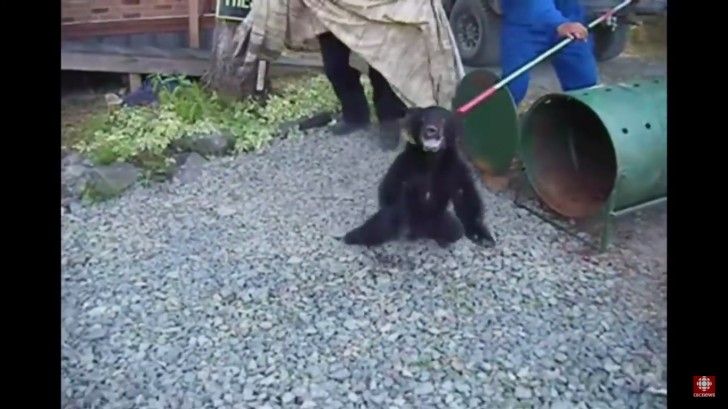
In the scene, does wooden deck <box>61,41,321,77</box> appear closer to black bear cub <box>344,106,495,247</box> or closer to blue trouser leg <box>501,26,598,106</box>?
black bear cub <box>344,106,495,247</box>

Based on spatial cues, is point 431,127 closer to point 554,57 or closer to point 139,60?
point 554,57

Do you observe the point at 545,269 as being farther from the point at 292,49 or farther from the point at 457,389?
the point at 292,49

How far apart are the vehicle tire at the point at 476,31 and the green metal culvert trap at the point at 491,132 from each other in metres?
0.07

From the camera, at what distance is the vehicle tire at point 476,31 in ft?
5.39

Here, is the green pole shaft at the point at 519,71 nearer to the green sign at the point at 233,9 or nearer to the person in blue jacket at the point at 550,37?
the person in blue jacket at the point at 550,37

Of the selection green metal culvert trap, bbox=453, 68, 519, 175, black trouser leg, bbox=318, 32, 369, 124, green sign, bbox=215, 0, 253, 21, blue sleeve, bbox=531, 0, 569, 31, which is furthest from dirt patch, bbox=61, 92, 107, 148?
blue sleeve, bbox=531, 0, 569, 31

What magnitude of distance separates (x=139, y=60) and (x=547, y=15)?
0.69 metres

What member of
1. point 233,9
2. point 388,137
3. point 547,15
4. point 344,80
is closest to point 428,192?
point 388,137

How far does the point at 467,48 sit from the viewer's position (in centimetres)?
169

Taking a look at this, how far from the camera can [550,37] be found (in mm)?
1670

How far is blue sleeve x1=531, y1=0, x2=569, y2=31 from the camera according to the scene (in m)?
1.65

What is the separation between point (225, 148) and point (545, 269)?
596 mm

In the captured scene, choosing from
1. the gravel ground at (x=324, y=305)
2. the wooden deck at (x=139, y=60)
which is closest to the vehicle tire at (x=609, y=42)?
the gravel ground at (x=324, y=305)
